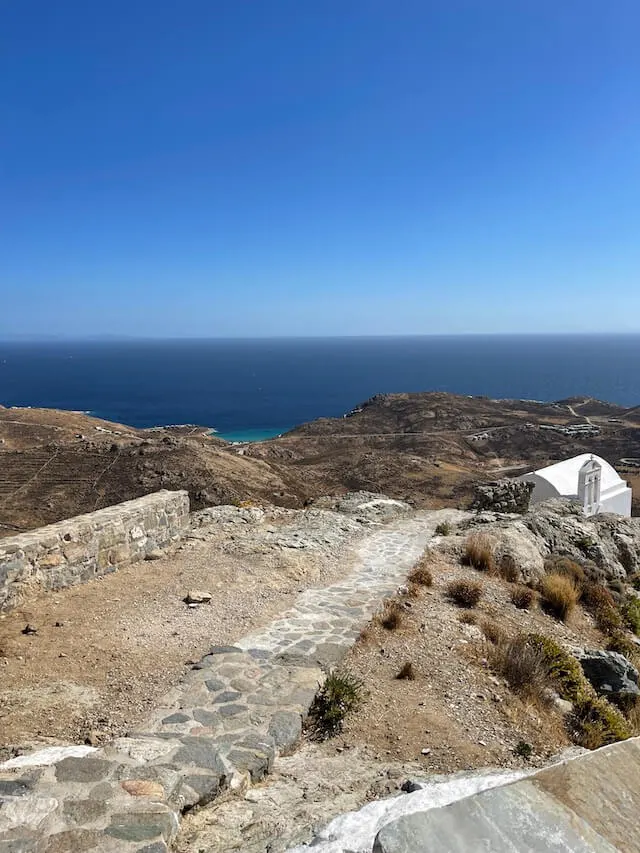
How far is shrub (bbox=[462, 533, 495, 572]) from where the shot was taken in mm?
11094

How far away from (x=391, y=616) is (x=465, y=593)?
2016mm

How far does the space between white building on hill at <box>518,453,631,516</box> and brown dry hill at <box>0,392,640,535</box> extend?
944 centimetres

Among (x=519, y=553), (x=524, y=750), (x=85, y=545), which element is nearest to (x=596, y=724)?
(x=524, y=750)

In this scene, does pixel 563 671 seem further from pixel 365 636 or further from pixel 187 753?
pixel 187 753

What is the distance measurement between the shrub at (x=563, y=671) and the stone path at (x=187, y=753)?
7.71 feet

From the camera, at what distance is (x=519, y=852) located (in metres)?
1.96

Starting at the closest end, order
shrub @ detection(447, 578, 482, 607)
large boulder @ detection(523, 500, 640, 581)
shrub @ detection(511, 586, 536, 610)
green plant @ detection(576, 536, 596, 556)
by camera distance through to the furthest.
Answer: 1. shrub @ detection(447, 578, 482, 607)
2. shrub @ detection(511, 586, 536, 610)
3. large boulder @ detection(523, 500, 640, 581)
4. green plant @ detection(576, 536, 596, 556)

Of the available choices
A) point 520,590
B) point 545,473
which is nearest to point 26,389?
point 545,473

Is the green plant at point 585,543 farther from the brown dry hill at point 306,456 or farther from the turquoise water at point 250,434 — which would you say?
the turquoise water at point 250,434

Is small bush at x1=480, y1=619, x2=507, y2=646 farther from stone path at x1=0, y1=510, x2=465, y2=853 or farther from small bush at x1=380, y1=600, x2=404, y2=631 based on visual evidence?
stone path at x1=0, y1=510, x2=465, y2=853

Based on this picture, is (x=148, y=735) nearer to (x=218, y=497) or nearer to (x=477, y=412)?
(x=218, y=497)

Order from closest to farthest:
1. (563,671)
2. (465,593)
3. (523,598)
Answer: (563,671) < (465,593) < (523,598)

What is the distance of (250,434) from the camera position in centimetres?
7731

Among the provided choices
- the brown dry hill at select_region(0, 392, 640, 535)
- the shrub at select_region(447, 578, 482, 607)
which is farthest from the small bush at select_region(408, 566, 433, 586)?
the brown dry hill at select_region(0, 392, 640, 535)
